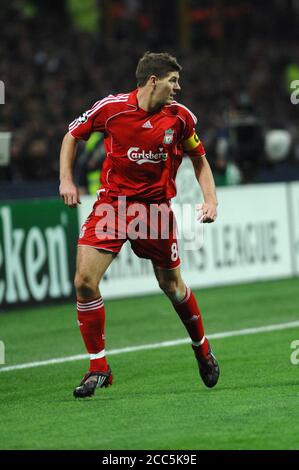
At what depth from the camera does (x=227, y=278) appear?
54.2 ft

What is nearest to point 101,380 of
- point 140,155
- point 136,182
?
point 136,182

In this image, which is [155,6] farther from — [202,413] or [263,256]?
[202,413]

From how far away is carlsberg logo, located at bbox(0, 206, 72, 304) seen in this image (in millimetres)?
14055

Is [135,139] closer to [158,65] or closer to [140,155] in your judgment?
[140,155]

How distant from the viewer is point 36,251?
47.2ft

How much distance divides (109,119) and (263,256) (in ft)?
28.1

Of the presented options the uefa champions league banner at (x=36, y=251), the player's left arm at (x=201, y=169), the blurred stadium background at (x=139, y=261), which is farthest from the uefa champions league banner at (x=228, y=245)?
the player's left arm at (x=201, y=169)

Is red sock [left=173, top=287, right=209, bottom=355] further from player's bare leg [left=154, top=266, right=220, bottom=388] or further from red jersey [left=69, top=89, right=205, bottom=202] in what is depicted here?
red jersey [left=69, top=89, right=205, bottom=202]

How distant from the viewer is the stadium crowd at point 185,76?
18312mm

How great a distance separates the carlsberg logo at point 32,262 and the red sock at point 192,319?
215 inches

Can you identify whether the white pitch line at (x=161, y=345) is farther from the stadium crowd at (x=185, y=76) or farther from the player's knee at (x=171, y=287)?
the stadium crowd at (x=185, y=76)

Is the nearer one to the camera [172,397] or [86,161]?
[172,397]
